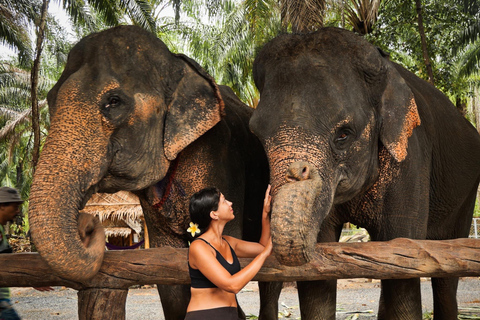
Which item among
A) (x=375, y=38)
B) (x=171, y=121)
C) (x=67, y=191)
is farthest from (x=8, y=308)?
(x=375, y=38)

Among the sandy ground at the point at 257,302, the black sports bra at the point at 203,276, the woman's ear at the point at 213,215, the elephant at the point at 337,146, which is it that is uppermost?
the elephant at the point at 337,146

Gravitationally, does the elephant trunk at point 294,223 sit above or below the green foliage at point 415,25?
below

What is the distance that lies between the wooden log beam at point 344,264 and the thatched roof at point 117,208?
10.0 meters

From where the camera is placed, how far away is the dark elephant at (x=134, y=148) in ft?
11.0

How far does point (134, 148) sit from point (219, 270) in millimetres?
1361

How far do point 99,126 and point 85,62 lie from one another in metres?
0.59

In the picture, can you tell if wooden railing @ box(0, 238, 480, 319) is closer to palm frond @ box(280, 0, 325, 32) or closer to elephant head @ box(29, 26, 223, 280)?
elephant head @ box(29, 26, 223, 280)

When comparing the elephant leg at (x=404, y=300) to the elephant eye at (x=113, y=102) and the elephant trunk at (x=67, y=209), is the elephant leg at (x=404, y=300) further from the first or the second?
the elephant eye at (x=113, y=102)

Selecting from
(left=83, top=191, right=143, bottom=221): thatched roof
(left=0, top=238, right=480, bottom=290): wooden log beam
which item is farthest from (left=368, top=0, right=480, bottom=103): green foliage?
(left=0, top=238, right=480, bottom=290): wooden log beam

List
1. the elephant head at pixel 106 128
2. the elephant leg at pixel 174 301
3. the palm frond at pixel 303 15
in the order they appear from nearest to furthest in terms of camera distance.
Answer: the elephant head at pixel 106 128
the elephant leg at pixel 174 301
the palm frond at pixel 303 15

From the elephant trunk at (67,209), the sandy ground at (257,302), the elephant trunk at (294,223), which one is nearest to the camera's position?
the elephant trunk at (294,223)

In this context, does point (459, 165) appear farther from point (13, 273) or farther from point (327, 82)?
point (13, 273)

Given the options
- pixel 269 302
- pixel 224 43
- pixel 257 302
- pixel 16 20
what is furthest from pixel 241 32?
pixel 269 302

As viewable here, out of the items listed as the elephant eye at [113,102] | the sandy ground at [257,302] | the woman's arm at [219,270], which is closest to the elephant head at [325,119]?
the woman's arm at [219,270]
